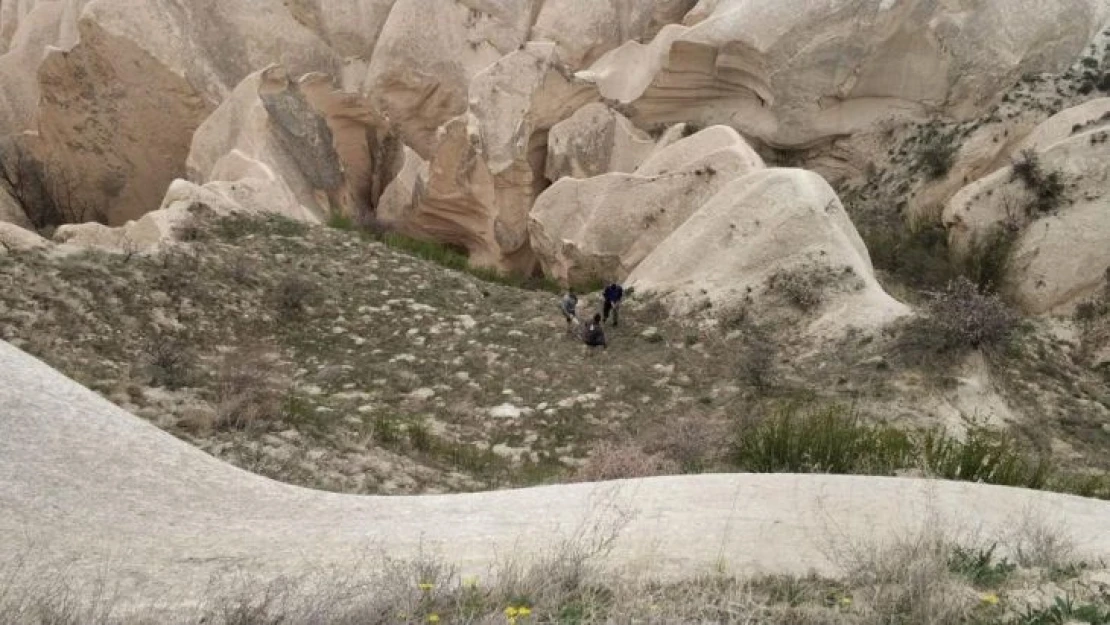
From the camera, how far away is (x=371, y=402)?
334 inches

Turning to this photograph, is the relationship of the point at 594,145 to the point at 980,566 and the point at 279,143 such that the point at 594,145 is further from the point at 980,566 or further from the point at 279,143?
the point at 980,566

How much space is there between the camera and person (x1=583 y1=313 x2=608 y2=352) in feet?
32.7

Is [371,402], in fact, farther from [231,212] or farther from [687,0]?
[687,0]

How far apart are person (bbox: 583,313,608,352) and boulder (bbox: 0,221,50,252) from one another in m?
5.57

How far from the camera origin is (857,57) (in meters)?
15.5

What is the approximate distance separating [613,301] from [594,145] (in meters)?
6.72

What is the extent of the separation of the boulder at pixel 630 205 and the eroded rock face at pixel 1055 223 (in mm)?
3078

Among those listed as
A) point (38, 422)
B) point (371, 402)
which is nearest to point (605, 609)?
point (38, 422)

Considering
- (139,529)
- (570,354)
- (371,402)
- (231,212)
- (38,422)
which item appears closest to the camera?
(139,529)

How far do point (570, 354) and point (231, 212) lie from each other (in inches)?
215

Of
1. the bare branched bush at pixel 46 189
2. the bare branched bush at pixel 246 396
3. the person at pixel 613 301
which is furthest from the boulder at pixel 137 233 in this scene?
the bare branched bush at pixel 46 189

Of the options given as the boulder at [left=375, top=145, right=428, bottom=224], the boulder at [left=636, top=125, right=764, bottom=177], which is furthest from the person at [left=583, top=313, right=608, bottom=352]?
the boulder at [left=375, top=145, right=428, bottom=224]

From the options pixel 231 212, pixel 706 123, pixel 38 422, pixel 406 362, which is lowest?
pixel 38 422

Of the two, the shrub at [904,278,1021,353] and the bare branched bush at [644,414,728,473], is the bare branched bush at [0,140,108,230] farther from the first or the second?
the shrub at [904,278,1021,353]
